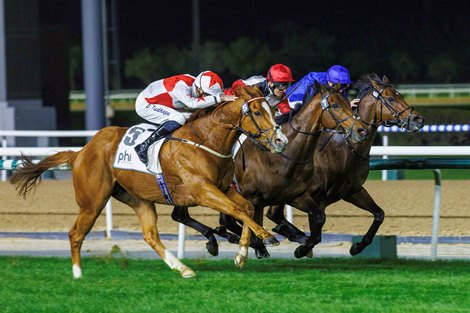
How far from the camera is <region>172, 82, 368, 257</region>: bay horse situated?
7.70 m

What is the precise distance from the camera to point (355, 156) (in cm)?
811

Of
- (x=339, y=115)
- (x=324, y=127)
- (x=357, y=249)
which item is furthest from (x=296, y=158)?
(x=357, y=249)

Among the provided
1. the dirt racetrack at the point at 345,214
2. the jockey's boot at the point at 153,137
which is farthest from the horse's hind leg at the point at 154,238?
the dirt racetrack at the point at 345,214

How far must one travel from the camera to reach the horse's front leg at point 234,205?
6721 millimetres

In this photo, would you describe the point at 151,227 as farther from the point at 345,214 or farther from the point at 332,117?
the point at 345,214

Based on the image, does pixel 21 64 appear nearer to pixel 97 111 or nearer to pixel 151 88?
pixel 97 111

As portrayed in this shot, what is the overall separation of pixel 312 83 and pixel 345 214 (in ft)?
8.25

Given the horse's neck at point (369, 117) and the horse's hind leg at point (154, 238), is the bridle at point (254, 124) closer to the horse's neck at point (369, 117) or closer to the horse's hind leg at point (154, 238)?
the horse's hind leg at point (154, 238)

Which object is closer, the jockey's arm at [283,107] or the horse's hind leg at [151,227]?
the horse's hind leg at [151,227]

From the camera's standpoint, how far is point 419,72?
29609 millimetres

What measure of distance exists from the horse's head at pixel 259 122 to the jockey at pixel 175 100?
0.53ft

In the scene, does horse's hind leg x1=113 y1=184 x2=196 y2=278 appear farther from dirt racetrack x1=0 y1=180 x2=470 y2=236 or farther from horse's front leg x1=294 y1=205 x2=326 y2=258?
dirt racetrack x1=0 y1=180 x2=470 y2=236

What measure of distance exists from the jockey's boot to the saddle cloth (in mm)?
24

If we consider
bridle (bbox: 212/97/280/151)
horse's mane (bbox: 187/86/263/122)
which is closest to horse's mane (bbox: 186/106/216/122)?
horse's mane (bbox: 187/86/263/122)
